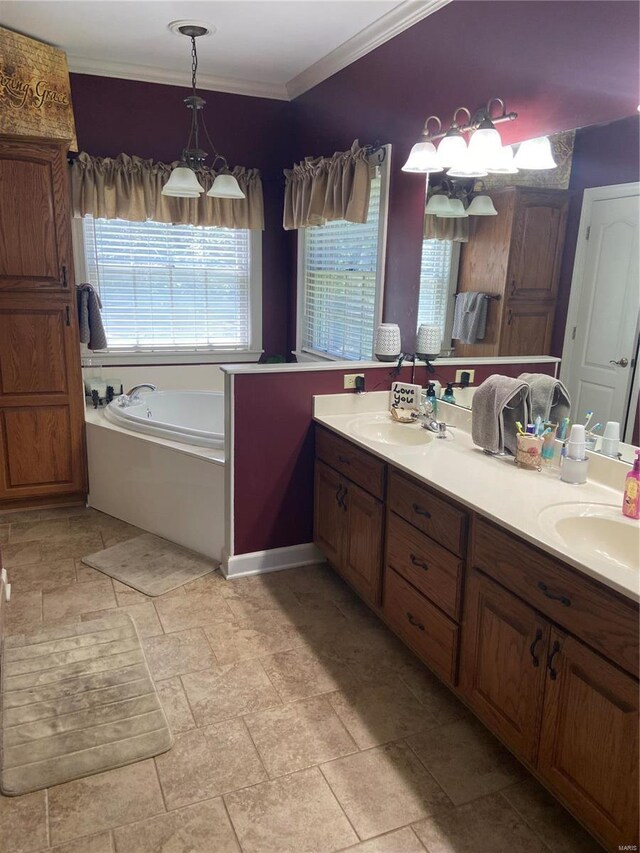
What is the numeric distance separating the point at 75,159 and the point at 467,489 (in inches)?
133

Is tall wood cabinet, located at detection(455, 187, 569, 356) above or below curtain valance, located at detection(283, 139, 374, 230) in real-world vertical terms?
below

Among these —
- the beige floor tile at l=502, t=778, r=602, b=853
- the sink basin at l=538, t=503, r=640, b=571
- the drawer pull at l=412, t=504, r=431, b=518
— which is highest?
the sink basin at l=538, t=503, r=640, b=571

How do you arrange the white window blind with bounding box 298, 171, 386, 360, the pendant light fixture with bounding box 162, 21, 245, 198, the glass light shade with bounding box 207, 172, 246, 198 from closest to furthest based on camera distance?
the pendant light fixture with bounding box 162, 21, 245, 198 < the glass light shade with bounding box 207, 172, 246, 198 < the white window blind with bounding box 298, 171, 386, 360

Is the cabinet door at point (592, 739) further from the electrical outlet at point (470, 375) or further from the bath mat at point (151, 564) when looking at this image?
the bath mat at point (151, 564)

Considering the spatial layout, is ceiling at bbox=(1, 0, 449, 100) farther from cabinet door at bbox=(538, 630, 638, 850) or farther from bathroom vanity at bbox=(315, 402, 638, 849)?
cabinet door at bbox=(538, 630, 638, 850)

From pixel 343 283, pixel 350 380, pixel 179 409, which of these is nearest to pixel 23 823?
pixel 350 380

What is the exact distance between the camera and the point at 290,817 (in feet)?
5.78

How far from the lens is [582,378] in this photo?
2176 mm

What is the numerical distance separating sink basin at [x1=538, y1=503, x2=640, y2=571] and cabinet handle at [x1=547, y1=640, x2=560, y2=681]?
0.28m

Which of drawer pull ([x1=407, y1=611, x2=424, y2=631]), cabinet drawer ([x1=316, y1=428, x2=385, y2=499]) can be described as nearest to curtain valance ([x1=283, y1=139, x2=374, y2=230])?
cabinet drawer ([x1=316, y1=428, x2=385, y2=499])

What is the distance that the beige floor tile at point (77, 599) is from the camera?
2.73 m

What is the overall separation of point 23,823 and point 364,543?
4.88 ft

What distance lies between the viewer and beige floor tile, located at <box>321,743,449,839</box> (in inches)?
69.5

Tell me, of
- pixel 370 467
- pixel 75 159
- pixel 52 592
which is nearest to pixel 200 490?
pixel 52 592
